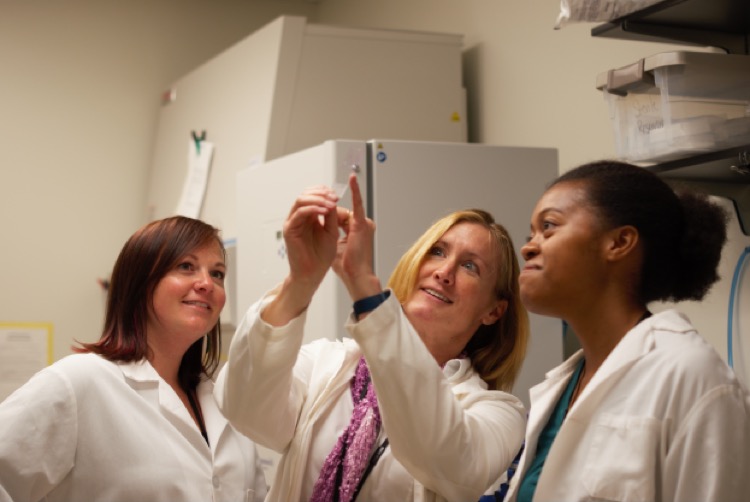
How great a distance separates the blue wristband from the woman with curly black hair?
24cm

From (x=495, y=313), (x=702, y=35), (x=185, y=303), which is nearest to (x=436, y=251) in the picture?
(x=495, y=313)

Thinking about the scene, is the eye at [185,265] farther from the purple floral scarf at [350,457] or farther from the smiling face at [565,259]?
the smiling face at [565,259]

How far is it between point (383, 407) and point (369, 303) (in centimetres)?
16

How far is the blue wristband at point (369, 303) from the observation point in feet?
4.65

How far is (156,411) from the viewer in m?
1.95

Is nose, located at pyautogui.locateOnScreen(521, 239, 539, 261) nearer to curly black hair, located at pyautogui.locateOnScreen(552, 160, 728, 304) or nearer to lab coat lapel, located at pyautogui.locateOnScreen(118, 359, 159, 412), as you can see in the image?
curly black hair, located at pyautogui.locateOnScreen(552, 160, 728, 304)

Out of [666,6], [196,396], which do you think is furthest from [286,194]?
[666,6]

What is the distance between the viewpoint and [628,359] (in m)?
1.38

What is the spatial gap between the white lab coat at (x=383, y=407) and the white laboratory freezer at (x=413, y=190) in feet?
2.87

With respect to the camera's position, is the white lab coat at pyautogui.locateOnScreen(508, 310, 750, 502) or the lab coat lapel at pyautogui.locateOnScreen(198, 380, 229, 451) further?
the lab coat lapel at pyautogui.locateOnScreen(198, 380, 229, 451)

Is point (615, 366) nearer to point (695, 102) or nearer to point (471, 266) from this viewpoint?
point (471, 266)

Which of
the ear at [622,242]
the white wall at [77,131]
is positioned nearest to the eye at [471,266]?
the ear at [622,242]

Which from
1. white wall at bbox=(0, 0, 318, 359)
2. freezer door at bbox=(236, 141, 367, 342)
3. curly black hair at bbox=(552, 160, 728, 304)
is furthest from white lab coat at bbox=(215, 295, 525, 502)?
white wall at bbox=(0, 0, 318, 359)

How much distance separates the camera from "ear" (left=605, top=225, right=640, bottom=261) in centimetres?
147
